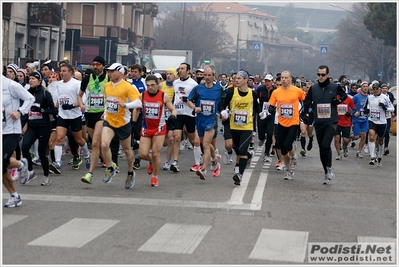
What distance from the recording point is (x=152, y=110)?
44.3ft

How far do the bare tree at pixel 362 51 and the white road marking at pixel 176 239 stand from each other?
75.5m

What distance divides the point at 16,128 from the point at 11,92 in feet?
1.54

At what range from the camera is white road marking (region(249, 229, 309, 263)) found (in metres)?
8.28

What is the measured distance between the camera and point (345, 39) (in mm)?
107562

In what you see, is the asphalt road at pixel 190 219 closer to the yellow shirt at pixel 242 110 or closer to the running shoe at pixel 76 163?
the running shoe at pixel 76 163

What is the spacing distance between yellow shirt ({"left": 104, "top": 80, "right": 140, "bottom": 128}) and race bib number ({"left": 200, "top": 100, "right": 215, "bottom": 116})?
1.94m

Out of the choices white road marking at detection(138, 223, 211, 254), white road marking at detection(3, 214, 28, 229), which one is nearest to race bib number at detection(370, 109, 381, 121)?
white road marking at detection(138, 223, 211, 254)

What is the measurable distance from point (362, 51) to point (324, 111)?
8286 cm

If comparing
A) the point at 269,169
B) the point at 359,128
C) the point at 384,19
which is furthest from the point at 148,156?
the point at 384,19

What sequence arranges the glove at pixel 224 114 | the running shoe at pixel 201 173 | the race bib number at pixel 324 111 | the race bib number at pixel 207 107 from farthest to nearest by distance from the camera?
the race bib number at pixel 324 111
the race bib number at pixel 207 107
the running shoe at pixel 201 173
the glove at pixel 224 114

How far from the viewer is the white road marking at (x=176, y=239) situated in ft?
28.0

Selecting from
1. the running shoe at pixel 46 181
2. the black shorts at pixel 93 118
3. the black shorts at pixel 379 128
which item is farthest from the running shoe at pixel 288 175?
the black shorts at pixel 379 128

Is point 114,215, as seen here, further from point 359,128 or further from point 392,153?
point 392,153

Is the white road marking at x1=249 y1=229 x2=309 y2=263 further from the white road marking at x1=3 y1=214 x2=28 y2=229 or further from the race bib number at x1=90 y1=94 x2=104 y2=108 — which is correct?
the race bib number at x1=90 y1=94 x2=104 y2=108
